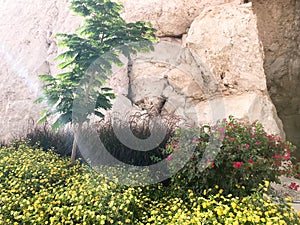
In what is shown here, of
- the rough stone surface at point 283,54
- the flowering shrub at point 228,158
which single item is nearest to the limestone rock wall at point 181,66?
the rough stone surface at point 283,54

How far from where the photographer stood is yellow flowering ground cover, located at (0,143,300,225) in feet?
7.59

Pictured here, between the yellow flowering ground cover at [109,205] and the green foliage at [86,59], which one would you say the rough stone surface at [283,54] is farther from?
the yellow flowering ground cover at [109,205]

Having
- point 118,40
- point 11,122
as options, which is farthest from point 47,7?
point 118,40

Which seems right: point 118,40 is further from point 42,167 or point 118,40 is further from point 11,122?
point 11,122

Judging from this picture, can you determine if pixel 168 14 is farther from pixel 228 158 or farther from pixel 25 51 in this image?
pixel 228 158

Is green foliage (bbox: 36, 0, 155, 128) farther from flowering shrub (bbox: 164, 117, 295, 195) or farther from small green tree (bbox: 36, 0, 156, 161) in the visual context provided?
flowering shrub (bbox: 164, 117, 295, 195)

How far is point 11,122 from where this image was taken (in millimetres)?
6770


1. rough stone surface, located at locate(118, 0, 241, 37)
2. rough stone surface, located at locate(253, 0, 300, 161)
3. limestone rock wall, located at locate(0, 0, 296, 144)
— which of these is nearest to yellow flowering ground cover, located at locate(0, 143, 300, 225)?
limestone rock wall, located at locate(0, 0, 296, 144)

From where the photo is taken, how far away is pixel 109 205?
257 cm

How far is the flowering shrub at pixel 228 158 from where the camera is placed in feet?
9.33

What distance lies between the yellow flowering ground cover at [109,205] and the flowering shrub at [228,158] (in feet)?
0.58

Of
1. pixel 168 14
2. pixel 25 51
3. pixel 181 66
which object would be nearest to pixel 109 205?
pixel 181 66

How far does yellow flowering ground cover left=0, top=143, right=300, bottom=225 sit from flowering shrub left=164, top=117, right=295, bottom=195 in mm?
178

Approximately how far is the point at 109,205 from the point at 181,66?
3711 millimetres
